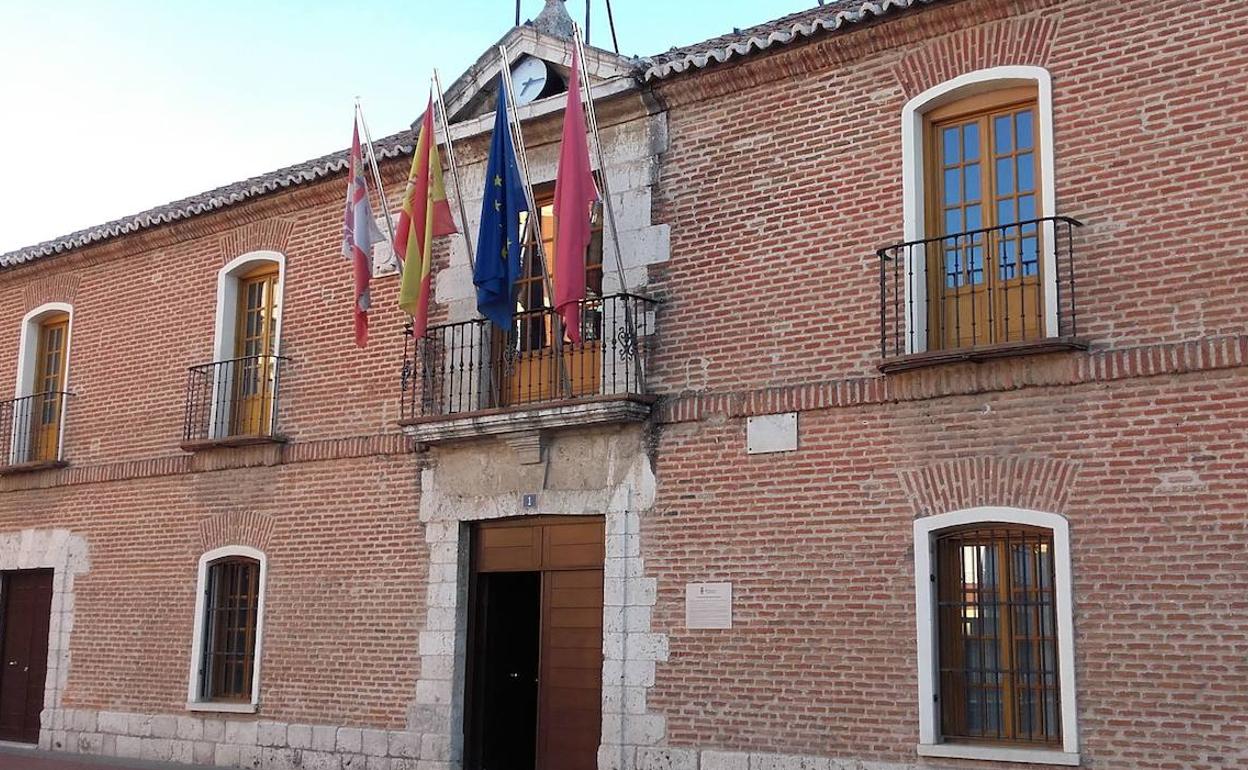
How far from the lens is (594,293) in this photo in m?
12.3

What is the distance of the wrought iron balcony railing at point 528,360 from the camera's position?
11.5 meters

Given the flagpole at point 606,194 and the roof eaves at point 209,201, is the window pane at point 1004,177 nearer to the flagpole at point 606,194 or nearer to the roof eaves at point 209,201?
the flagpole at point 606,194

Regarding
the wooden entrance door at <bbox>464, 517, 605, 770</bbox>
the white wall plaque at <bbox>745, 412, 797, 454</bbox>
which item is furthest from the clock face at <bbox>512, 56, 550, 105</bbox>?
the white wall plaque at <bbox>745, 412, 797, 454</bbox>

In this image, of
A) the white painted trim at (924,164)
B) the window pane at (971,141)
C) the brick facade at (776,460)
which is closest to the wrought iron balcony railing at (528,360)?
the brick facade at (776,460)

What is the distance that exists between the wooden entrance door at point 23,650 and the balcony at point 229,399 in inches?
123

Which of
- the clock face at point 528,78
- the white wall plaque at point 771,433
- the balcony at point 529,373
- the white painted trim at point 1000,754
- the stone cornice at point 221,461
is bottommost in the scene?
the white painted trim at point 1000,754

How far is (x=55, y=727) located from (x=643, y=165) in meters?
9.18

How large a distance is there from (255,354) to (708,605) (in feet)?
21.1

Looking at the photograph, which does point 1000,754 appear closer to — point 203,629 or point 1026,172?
point 1026,172

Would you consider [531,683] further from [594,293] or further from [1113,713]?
[1113,713]

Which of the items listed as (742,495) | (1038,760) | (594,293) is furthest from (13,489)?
(1038,760)

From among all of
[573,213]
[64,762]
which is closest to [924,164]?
[573,213]

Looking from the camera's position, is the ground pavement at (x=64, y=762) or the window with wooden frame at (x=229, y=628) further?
the window with wooden frame at (x=229, y=628)

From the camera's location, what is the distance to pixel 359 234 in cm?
1290
